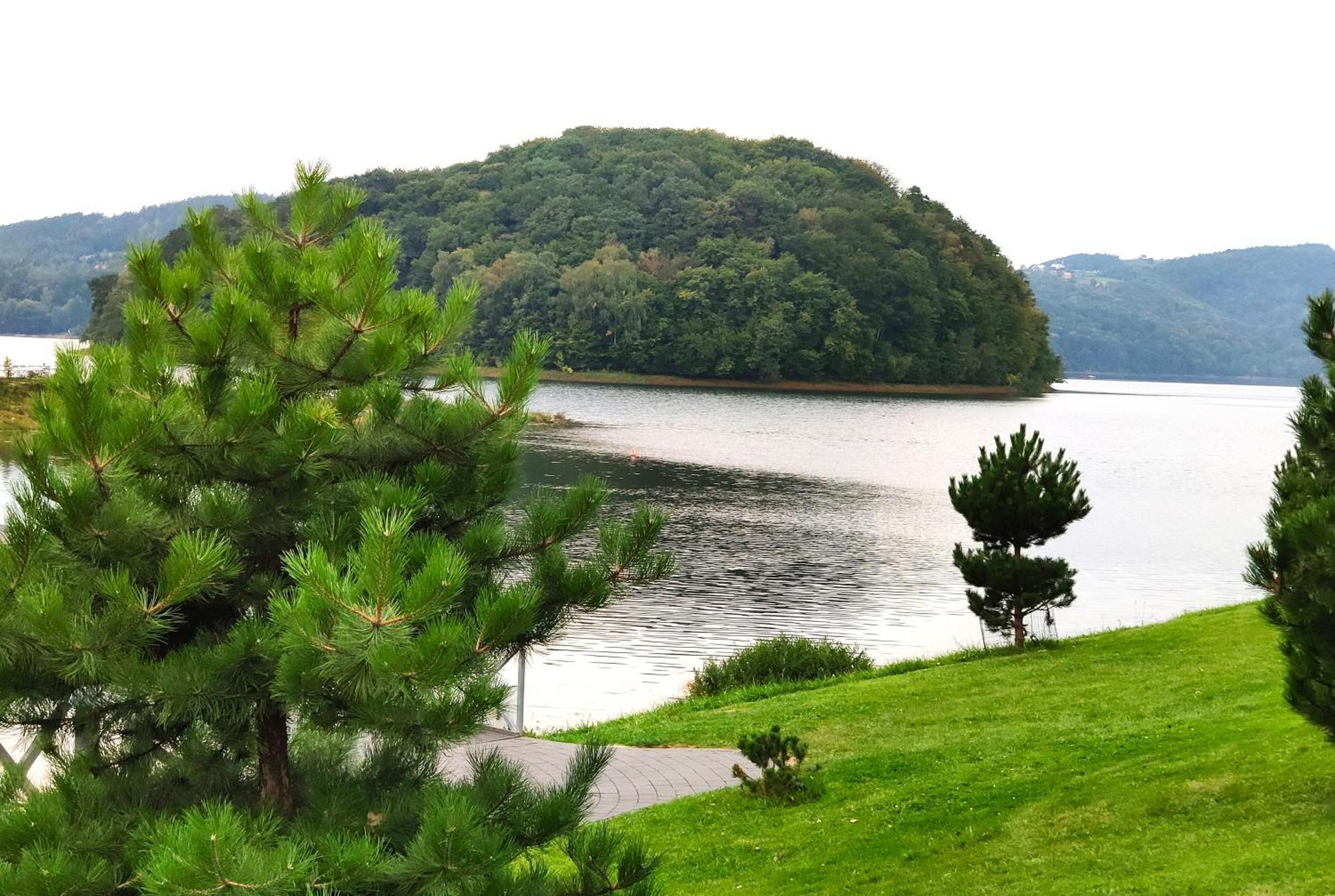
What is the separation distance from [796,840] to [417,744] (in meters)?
4.79

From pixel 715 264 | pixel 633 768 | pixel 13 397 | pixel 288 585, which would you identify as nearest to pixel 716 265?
pixel 715 264

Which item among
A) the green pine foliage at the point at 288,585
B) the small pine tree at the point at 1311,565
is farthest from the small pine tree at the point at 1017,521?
the green pine foliage at the point at 288,585

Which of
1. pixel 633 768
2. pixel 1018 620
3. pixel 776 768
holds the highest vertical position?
pixel 1018 620

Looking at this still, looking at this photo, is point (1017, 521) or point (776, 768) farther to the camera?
point (1017, 521)

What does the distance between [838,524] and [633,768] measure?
85.9ft

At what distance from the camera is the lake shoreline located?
10512cm

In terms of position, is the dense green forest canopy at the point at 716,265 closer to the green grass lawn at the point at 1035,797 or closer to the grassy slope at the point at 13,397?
the grassy slope at the point at 13,397

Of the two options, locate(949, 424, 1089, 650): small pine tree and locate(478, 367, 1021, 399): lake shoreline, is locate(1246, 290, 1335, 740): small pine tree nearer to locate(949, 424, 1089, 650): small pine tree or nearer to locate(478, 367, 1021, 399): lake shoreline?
locate(949, 424, 1089, 650): small pine tree

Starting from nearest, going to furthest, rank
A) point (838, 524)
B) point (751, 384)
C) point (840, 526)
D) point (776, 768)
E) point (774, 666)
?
point (776, 768) < point (774, 666) < point (840, 526) < point (838, 524) < point (751, 384)

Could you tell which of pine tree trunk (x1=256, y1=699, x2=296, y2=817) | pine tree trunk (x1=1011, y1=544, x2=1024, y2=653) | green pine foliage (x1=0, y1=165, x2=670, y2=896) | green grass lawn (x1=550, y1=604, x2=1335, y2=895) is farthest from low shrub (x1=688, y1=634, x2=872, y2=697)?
pine tree trunk (x1=256, y1=699, x2=296, y2=817)

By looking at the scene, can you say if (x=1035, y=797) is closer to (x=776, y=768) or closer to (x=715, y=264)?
(x=776, y=768)

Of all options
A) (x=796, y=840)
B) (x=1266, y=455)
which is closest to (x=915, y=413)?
(x=1266, y=455)

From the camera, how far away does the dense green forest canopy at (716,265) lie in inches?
4112

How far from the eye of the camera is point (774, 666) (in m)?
16.5
